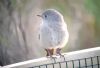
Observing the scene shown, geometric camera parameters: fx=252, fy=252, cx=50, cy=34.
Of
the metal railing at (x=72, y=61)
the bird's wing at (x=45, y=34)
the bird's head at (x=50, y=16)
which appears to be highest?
the bird's head at (x=50, y=16)

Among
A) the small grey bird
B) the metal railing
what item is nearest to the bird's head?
the small grey bird

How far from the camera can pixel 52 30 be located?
1.74 m

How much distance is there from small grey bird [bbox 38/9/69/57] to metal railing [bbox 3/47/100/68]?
0.23 ft

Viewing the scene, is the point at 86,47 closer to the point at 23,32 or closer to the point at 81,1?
the point at 81,1

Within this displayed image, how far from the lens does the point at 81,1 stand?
184 cm

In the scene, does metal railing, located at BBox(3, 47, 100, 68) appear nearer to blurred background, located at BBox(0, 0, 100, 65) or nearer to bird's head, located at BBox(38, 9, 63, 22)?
blurred background, located at BBox(0, 0, 100, 65)

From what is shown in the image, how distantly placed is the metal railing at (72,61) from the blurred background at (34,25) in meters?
0.05

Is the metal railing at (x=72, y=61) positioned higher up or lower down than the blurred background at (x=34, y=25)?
lower down

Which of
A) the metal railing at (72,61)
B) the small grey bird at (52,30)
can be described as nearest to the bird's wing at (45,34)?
the small grey bird at (52,30)

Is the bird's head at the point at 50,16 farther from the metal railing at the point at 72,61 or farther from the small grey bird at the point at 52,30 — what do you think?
the metal railing at the point at 72,61

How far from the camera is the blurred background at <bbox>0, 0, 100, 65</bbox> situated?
5.57 feet

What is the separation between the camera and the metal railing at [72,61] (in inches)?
67.5

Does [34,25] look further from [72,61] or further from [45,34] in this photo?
[72,61]

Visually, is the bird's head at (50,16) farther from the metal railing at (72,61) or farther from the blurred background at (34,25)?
the metal railing at (72,61)
